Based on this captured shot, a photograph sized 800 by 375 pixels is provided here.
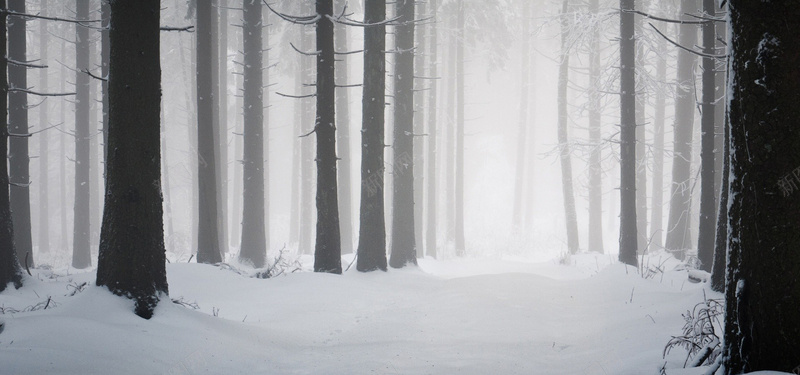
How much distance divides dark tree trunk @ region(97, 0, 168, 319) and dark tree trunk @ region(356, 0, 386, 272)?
5.50 m

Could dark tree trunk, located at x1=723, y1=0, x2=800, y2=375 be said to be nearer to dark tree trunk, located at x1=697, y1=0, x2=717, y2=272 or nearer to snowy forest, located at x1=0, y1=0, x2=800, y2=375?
snowy forest, located at x1=0, y1=0, x2=800, y2=375

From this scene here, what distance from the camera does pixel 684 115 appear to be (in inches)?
632

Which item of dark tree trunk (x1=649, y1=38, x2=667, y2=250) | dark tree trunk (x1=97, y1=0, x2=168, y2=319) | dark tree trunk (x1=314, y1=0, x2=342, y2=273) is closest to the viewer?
dark tree trunk (x1=97, y1=0, x2=168, y2=319)

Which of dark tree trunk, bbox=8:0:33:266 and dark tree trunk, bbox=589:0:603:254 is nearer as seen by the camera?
dark tree trunk, bbox=8:0:33:266

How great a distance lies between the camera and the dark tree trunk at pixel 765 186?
2980mm

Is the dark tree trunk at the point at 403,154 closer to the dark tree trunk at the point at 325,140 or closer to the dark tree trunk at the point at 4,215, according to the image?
the dark tree trunk at the point at 325,140

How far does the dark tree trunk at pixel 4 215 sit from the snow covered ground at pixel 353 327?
27 centimetres

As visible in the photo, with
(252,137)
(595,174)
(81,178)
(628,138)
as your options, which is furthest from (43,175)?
(628,138)

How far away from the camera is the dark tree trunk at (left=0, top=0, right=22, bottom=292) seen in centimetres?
784

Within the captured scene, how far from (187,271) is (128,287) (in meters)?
3.68

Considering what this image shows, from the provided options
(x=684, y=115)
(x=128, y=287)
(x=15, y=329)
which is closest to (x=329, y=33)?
(x=128, y=287)

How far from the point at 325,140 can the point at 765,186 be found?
748 cm

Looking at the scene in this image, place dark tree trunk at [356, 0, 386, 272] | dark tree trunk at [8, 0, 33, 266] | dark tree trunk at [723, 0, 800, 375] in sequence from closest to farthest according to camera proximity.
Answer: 1. dark tree trunk at [723, 0, 800, 375]
2. dark tree trunk at [356, 0, 386, 272]
3. dark tree trunk at [8, 0, 33, 266]

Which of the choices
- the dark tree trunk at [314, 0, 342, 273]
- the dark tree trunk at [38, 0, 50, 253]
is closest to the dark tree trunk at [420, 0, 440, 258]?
the dark tree trunk at [314, 0, 342, 273]
